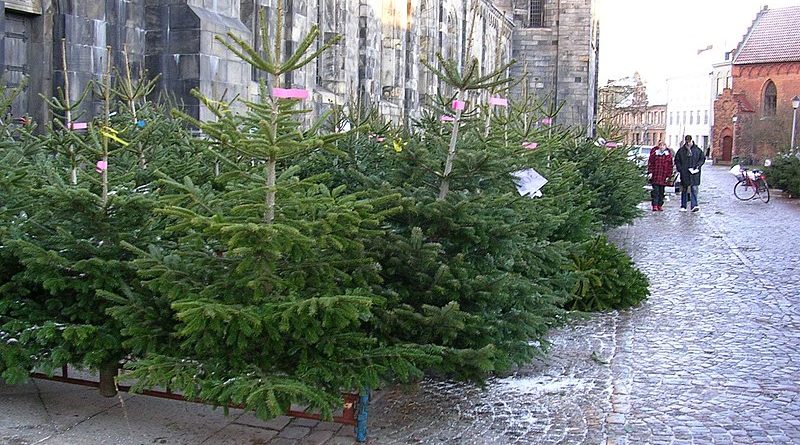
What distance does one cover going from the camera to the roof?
77.3 meters

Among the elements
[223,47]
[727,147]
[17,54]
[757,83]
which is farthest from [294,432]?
[727,147]

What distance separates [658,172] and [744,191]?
35.5 feet

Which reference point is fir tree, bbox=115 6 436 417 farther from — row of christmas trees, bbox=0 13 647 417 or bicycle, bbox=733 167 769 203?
bicycle, bbox=733 167 769 203

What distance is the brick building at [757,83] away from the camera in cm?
7606

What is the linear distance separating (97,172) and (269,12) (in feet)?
41.7

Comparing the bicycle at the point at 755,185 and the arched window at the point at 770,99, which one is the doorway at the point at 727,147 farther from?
the bicycle at the point at 755,185

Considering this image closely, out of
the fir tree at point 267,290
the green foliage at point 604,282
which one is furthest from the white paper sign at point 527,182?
the fir tree at point 267,290

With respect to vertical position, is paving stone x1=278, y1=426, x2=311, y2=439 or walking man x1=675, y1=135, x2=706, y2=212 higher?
walking man x1=675, y1=135, x2=706, y2=212

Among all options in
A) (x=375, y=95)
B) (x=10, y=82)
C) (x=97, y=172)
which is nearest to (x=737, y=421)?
(x=97, y=172)

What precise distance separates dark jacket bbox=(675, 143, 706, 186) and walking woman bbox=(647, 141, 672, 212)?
0.31 meters

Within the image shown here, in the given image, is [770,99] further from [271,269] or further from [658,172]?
[271,269]

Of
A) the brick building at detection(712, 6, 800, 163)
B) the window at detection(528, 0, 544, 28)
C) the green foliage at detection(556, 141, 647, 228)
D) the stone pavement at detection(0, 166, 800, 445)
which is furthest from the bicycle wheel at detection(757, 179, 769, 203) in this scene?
the brick building at detection(712, 6, 800, 163)

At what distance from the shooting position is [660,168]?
24.9 metres

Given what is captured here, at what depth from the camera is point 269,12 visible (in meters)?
19.1
